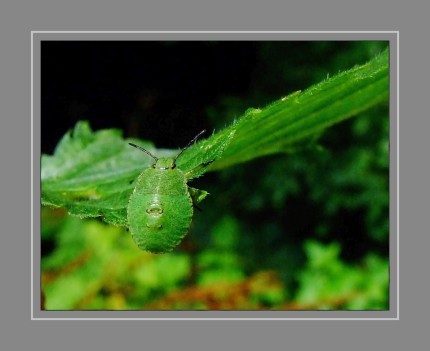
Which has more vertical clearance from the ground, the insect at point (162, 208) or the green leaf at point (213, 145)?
the green leaf at point (213, 145)

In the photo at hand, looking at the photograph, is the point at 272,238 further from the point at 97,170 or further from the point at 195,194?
the point at 195,194

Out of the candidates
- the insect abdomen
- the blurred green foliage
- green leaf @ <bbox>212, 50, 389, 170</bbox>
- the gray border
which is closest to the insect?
the insect abdomen

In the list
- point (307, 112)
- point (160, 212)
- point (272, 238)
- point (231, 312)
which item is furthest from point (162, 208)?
point (272, 238)

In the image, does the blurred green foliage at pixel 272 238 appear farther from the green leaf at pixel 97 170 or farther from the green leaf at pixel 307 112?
the green leaf at pixel 307 112

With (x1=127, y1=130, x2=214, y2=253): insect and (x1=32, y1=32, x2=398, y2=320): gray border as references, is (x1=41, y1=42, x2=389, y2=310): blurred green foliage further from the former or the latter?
(x1=127, y1=130, x2=214, y2=253): insect

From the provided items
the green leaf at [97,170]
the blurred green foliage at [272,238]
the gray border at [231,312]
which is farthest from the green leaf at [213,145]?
the blurred green foliage at [272,238]

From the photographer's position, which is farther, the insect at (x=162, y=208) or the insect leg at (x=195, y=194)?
the insect leg at (x=195, y=194)
